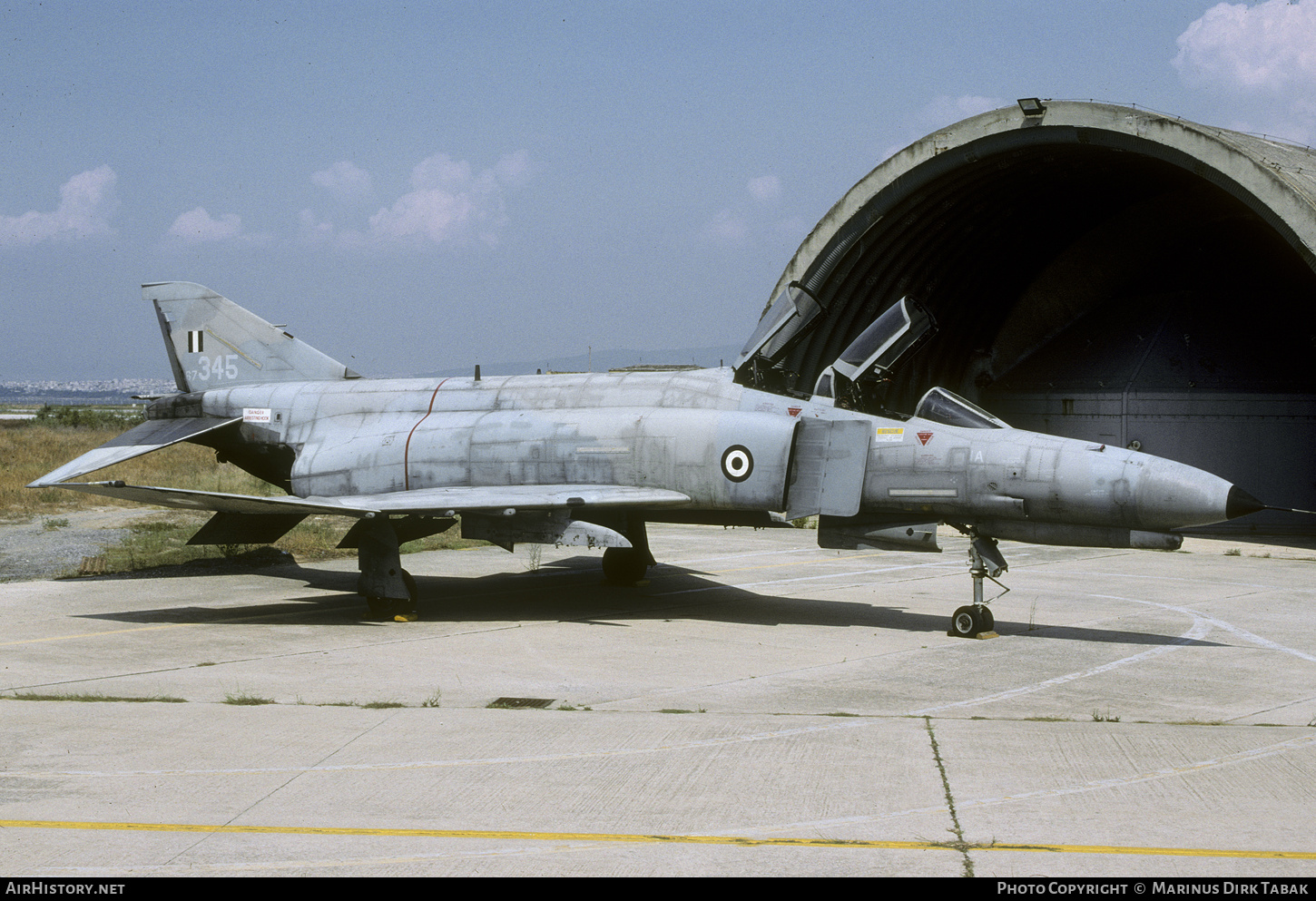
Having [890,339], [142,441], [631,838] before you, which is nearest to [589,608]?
[890,339]

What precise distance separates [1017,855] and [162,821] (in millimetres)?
4478

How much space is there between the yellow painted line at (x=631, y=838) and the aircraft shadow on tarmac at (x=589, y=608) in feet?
21.6

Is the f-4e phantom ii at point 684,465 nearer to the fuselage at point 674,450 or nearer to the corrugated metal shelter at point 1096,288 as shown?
the fuselage at point 674,450

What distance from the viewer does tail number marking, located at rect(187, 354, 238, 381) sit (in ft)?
54.1

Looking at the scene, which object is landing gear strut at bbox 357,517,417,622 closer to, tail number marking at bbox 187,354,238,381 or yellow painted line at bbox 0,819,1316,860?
tail number marking at bbox 187,354,238,381

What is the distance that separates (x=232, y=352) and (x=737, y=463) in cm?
846

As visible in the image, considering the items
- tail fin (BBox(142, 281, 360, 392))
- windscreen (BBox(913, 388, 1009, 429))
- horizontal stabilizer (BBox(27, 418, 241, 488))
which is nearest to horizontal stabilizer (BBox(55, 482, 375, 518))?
horizontal stabilizer (BBox(27, 418, 241, 488))

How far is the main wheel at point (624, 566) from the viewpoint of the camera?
1600 centimetres

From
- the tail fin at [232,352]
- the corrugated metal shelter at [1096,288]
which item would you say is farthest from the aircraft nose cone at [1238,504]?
the corrugated metal shelter at [1096,288]

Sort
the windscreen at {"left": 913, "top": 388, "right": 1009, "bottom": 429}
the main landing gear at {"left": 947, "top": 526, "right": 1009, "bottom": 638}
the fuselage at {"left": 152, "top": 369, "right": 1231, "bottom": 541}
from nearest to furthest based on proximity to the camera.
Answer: the fuselage at {"left": 152, "top": 369, "right": 1231, "bottom": 541}, the main landing gear at {"left": 947, "top": 526, "right": 1009, "bottom": 638}, the windscreen at {"left": 913, "top": 388, "right": 1009, "bottom": 429}

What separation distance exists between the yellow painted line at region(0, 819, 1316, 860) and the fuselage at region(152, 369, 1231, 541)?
19.0ft

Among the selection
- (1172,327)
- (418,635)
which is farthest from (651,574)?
(1172,327)

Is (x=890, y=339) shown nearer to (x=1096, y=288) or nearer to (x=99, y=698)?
(x=99, y=698)

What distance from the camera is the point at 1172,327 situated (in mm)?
25344
